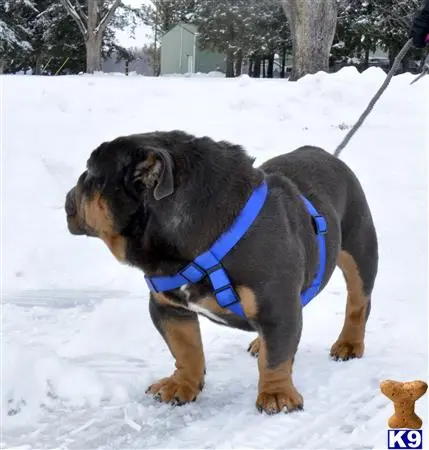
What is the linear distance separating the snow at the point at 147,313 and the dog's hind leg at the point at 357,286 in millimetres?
98

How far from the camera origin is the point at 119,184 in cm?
300

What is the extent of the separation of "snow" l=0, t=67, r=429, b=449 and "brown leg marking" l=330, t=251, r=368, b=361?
0.08 m

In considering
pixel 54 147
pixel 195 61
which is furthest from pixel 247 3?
pixel 54 147

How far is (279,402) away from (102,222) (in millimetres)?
1187

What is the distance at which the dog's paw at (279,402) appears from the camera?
3127 mm

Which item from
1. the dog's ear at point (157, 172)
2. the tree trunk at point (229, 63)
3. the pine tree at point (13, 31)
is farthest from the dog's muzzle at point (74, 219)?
the tree trunk at point (229, 63)

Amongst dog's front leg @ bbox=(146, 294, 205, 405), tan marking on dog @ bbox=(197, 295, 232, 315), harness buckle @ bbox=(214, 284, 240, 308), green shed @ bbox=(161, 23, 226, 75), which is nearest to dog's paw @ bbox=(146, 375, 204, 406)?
dog's front leg @ bbox=(146, 294, 205, 405)

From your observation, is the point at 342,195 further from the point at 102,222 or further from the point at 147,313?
the point at 147,313

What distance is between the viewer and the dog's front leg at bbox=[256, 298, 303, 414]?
3012 mm

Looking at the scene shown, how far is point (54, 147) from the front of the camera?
8805mm

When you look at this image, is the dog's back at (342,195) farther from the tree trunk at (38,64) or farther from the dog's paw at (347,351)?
the tree trunk at (38,64)

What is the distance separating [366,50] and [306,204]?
30670mm

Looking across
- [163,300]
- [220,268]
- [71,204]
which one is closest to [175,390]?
[163,300]

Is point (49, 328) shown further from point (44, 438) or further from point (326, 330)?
point (326, 330)
